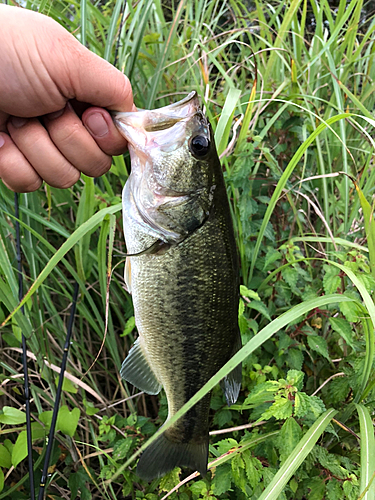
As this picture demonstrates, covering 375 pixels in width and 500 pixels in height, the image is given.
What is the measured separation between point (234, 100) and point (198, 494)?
5.48ft

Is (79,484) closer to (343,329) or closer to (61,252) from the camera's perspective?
(61,252)

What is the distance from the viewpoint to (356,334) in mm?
1716

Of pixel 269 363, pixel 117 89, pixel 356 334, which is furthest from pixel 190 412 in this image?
pixel 117 89

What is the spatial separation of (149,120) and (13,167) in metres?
0.57

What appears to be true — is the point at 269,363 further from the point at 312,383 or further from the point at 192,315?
the point at 192,315

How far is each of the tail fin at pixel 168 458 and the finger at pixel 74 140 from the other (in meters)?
1.14

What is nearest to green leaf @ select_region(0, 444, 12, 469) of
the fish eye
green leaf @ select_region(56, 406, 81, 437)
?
green leaf @ select_region(56, 406, 81, 437)

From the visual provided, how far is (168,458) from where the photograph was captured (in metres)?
1.39

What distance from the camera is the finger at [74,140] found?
1340 millimetres

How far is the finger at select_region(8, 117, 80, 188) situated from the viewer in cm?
135

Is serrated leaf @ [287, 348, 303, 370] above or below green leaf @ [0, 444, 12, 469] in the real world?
above

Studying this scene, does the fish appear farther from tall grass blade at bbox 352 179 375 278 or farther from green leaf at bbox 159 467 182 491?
tall grass blade at bbox 352 179 375 278

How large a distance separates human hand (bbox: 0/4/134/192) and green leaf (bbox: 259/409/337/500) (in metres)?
1.23

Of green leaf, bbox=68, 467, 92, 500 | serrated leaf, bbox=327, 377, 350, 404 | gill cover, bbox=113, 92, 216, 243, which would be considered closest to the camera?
gill cover, bbox=113, 92, 216, 243
